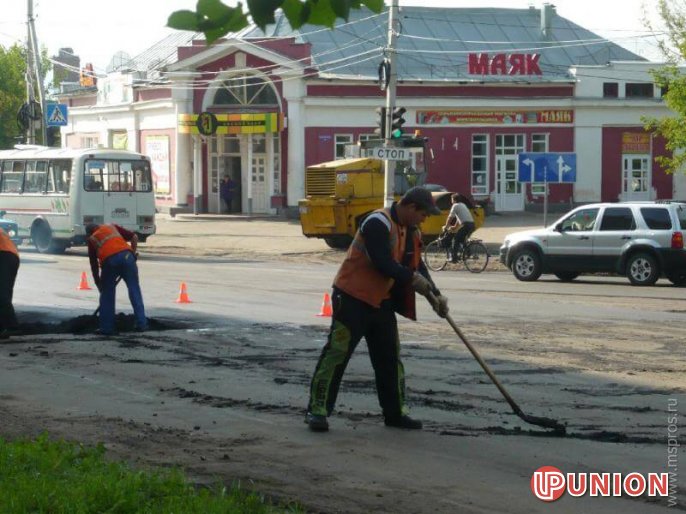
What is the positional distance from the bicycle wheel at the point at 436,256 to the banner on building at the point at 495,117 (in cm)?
2100

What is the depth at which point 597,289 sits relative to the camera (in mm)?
23828

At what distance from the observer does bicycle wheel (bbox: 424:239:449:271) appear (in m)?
30.1

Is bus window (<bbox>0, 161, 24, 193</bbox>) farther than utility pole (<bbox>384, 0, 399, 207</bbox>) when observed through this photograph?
Yes

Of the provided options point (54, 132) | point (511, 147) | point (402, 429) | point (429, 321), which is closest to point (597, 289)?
point (429, 321)

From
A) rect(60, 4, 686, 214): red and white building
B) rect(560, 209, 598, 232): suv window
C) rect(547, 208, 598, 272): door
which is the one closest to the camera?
rect(547, 208, 598, 272): door

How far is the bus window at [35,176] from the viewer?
1391 inches

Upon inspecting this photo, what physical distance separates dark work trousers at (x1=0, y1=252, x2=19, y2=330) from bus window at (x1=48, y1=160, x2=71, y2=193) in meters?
19.8

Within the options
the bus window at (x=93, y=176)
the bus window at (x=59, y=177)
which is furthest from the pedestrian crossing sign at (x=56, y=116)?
the bus window at (x=93, y=176)

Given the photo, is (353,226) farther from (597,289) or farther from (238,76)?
(238,76)

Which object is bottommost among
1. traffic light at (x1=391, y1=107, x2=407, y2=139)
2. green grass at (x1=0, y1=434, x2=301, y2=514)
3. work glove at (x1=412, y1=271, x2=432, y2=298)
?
green grass at (x1=0, y1=434, x2=301, y2=514)

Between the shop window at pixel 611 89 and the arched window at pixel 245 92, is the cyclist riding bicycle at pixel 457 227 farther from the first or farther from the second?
the shop window at pixel 611 89

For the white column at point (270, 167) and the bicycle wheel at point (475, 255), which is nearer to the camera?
the bicycle wheel at point (475, 255)

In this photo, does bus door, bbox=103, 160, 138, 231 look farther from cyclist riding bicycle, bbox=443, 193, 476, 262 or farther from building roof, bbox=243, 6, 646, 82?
building roof, bbox=243, 6, 646, 82

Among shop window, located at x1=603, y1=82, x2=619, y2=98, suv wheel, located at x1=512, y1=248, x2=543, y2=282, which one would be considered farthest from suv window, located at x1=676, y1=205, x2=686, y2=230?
shop window, located at x1=603, y1=82, x2=619, y2=98
